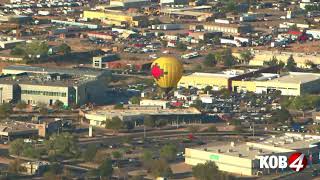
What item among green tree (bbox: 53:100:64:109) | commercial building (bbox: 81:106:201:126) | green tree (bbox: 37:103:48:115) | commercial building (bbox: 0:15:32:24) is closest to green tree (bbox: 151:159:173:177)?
commercial building (bbox: 81:106:201:126)

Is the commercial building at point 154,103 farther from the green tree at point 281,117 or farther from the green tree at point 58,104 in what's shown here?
the green tree at point 281,117

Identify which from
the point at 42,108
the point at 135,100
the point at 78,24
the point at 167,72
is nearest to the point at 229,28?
the point at 78,24

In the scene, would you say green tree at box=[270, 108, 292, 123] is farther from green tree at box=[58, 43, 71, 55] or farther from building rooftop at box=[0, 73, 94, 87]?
green tree at box=[58, 43, 71, 55]

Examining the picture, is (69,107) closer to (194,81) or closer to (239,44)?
(194,81)

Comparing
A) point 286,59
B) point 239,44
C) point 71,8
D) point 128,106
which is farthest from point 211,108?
point 71,8

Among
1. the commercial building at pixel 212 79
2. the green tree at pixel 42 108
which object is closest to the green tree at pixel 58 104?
the green tree at pixel 42 108
